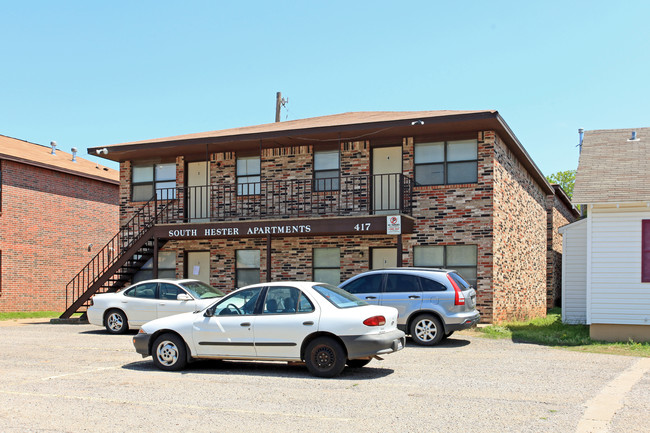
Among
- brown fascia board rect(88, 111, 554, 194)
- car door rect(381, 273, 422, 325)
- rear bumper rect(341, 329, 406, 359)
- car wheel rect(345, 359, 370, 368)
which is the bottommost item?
car wheel rect(345, 359, 370, 368)

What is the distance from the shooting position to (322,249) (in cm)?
2067

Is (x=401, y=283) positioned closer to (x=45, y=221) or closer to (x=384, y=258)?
(x=384, y=258)

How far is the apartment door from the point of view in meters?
19.8

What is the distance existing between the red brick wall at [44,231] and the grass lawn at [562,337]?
1818 centimetres

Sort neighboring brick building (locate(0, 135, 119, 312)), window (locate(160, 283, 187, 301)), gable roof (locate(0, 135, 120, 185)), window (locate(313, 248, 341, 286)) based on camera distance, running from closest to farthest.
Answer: window (locate(160, 283, 187, 301)) → window (locate(313, 248, 341, 286)) → neighboring brick building (locate(0, 135, 119, 312)) → gable roof (locate(0, 135, 120, 185))

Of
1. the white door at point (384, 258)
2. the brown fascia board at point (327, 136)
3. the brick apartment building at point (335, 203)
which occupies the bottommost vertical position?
the white door at point (384, 258)

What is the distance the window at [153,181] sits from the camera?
Answer: 22.9m

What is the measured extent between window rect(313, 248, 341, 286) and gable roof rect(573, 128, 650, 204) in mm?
7307

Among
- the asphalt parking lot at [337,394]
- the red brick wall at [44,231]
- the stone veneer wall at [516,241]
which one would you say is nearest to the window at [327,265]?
the stone veneer wall at [516,241]

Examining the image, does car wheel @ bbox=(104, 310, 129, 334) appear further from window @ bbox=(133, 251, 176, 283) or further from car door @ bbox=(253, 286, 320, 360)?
car door @ bbox=(253, 286, 320, 360)

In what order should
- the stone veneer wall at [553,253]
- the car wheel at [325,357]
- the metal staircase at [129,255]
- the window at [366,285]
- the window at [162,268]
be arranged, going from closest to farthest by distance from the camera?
the car wheel at [325,357] < the window at [366,285] < the metal staircase at [129,255] < the window at [162,268] < the stone veneer wall at [553,253]

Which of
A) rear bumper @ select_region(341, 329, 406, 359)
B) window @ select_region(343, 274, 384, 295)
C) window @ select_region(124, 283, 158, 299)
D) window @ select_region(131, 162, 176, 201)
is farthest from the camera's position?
window @ select_region(131, 162, 176, 201)

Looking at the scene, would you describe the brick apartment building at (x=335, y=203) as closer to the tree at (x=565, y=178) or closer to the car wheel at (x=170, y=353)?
the car wheel at (x=170, y=353)

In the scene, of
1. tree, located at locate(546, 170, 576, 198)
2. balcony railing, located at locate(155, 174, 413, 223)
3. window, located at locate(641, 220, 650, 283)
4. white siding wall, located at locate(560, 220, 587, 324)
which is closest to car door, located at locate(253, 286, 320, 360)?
window, located at locate(641, 220, 650, 283)
